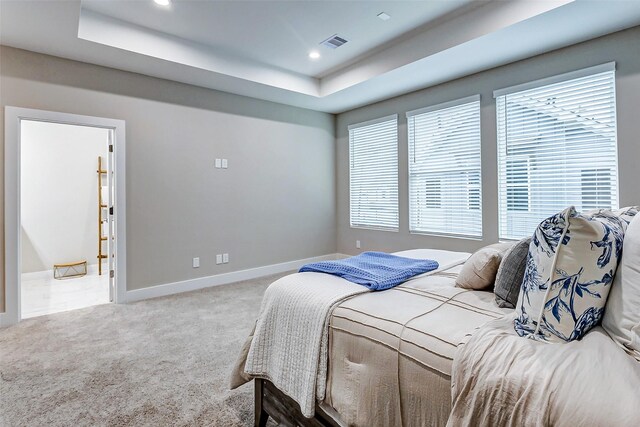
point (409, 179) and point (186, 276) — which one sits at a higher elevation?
point (409, 179)

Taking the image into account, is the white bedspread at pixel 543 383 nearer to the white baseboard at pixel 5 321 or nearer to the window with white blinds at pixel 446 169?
the window with white blinds at pixel 446 169

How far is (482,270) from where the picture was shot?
4.97ft

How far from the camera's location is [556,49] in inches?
130

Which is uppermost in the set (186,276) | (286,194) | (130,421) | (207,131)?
(207,131)

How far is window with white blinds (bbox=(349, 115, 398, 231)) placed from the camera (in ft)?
16.5

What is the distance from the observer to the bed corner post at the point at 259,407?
1.65 m

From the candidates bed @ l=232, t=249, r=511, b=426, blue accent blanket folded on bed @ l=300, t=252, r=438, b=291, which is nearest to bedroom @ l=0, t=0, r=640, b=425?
bed @ l=232, t=249, r=511, b=426

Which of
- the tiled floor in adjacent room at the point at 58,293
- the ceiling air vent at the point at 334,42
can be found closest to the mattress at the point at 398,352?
the ceiling air vent at the point at 334,42

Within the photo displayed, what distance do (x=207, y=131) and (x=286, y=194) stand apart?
4.97ft

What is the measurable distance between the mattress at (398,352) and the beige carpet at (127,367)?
32.7 inches

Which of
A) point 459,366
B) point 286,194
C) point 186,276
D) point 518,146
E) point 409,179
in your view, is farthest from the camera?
point 286,194

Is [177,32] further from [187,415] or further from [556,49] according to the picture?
[556,49]

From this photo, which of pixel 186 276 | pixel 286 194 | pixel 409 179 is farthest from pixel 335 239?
pixel 186 276

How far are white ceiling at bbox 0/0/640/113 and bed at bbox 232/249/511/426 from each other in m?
2.72
